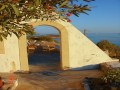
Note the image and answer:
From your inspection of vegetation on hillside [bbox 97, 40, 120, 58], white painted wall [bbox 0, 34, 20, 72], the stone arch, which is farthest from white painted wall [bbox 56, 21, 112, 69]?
vegetation on hillside [bbox 97, 40, 120, 58]

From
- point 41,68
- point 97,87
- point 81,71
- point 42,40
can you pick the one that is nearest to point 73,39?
point 81,71

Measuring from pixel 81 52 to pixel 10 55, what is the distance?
166 inches

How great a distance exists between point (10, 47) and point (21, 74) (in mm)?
1718

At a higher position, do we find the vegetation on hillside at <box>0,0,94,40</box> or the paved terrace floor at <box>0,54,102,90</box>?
the vegetation on hillside at <box>0,0,94,40</box>

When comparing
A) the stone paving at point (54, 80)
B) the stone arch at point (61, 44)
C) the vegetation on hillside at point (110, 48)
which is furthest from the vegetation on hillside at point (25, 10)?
the vegetation on hillside at point (110, 48)

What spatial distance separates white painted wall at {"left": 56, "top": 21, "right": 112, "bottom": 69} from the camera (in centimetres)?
1509

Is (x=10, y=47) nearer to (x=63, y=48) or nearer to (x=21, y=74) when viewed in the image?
(x=21, y=74)

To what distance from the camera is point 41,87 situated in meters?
11.2

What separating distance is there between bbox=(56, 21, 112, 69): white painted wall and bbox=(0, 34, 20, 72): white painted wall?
313 cm

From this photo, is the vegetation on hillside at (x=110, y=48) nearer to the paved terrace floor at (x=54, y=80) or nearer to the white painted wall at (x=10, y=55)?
the paved terrace floor at (x=54, y=80)

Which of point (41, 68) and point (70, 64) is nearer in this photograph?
point (70, 64)

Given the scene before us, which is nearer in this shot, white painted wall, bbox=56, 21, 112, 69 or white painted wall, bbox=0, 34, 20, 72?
white painted wall, bbox=0, 34, 20, 72

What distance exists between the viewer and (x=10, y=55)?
48.8ft

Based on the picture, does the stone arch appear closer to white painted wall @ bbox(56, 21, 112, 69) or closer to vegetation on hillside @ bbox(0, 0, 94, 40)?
white painted wall @ bbox(56, 21, 112, 69)
